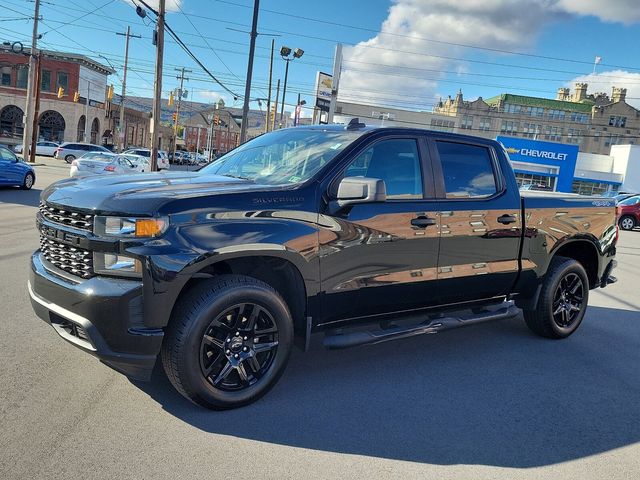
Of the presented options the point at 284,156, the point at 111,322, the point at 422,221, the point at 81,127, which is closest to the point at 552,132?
the point at 81,127

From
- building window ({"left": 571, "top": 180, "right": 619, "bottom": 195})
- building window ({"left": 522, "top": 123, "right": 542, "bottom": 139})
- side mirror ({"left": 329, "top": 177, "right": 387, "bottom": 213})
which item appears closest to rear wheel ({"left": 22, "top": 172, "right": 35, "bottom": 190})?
side mirror ({"left": 329, "top": 177, "right": 387, "bottom": 213})

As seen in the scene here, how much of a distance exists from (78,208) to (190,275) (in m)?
0.82

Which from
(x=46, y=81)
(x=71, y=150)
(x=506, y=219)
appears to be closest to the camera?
(x=506, y=219)

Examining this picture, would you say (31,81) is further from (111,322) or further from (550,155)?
(550,155)

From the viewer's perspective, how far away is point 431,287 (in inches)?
175

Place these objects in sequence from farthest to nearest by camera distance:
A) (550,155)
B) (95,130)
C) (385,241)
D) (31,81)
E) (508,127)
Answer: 1. (508,127)
2. (95,130)
3. (550,155)
4. (31,81)
5. (385,241)

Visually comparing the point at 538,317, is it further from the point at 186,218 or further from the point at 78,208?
the point at 78,208

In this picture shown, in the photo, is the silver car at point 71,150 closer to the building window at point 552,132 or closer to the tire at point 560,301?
the tire at point 560,301

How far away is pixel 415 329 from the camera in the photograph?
14.3 feet

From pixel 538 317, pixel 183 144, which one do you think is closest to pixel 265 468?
pixel 538 317

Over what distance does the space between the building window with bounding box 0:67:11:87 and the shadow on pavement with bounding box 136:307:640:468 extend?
61759 millimetres

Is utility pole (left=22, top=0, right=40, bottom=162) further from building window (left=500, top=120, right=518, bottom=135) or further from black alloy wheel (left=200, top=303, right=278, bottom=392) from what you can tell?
building window (left=500, top=120, right=518, bottom=135)

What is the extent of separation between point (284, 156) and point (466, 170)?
167 cm

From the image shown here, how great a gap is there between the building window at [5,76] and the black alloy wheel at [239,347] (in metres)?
62.3
